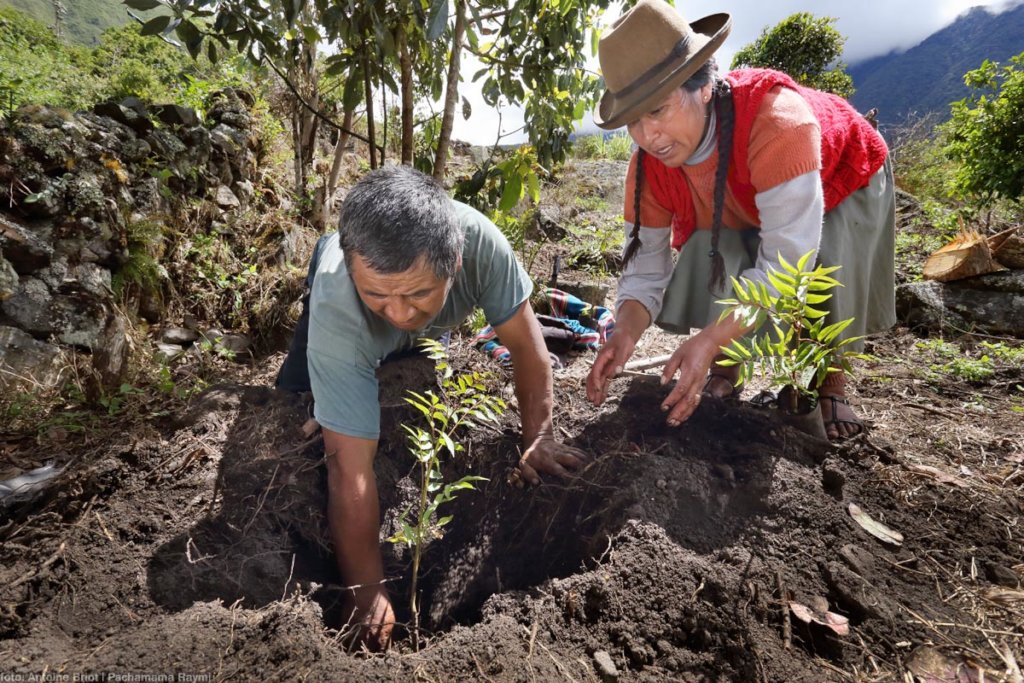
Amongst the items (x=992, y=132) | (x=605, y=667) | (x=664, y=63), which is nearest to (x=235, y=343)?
(x=664, y=63)

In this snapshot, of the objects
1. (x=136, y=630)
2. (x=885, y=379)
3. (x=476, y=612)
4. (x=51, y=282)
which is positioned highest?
(x=51, y=282)

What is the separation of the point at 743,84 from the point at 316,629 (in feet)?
6.57

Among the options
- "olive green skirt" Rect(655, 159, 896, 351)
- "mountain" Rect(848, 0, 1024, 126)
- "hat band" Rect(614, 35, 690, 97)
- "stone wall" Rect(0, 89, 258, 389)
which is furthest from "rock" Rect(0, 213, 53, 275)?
"mountain" Rect(848, 0, 1024, 126)

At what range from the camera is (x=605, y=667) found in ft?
3.82

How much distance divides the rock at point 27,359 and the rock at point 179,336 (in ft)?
2.81

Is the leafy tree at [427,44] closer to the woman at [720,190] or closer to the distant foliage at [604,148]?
the woman at [720,190]

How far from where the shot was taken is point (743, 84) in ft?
5.57

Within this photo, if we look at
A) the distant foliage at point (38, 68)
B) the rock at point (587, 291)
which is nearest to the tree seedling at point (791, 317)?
the rock at point (587, 291)

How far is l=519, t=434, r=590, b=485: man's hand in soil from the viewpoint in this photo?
5.95ft

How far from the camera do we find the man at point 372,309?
1.44 metres

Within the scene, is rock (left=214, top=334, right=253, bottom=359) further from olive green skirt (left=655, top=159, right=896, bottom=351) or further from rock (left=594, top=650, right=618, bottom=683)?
rock (left=594, top=650, right=618, bottom=683)

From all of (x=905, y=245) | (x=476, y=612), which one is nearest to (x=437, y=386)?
(x=476, y=612)

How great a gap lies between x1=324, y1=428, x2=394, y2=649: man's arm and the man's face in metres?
0.40

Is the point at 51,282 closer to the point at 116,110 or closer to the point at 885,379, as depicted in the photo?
the point at 116,110
